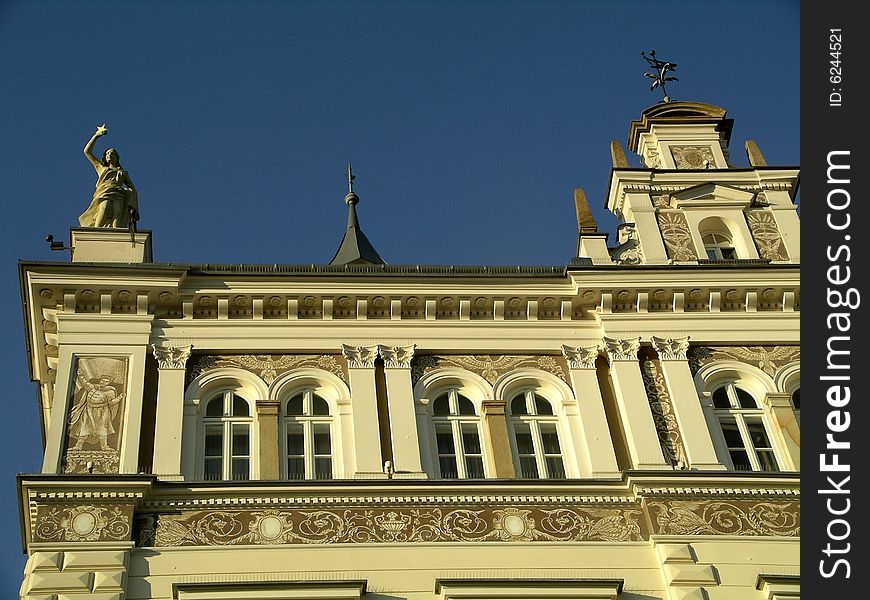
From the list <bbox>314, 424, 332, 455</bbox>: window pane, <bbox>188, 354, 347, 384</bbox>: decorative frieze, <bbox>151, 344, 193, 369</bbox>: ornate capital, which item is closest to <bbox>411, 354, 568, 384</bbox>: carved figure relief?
<bbox>188, 354, 347, 384</bbox>: decorative frieze

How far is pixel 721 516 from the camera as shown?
18078mm

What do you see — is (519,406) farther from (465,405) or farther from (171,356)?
(171,356)

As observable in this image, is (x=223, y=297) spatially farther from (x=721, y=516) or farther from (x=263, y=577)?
(x=721, y=516)

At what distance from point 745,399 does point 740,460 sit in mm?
1238

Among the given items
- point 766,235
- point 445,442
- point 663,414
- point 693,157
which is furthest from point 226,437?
point 693,157

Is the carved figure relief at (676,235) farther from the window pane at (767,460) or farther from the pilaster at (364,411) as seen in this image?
the pilaster at (364,411)

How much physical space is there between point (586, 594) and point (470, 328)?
5105 millimetres

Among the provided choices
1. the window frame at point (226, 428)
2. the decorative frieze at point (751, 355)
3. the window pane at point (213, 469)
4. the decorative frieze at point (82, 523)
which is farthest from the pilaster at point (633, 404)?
the decorative frieze at point (82, 523)

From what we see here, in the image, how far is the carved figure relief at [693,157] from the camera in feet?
78.9

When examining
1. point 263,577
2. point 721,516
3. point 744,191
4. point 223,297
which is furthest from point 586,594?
point 744,191

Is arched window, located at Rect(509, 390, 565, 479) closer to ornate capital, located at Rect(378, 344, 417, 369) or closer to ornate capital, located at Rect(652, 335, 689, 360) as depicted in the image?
ornate capital, located at Rect(378, 344, 417, 369)

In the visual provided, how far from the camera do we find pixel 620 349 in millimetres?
20391

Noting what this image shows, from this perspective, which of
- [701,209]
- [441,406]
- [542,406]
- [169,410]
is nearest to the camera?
[169,410]

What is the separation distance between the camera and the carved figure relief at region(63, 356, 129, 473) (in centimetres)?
1814
